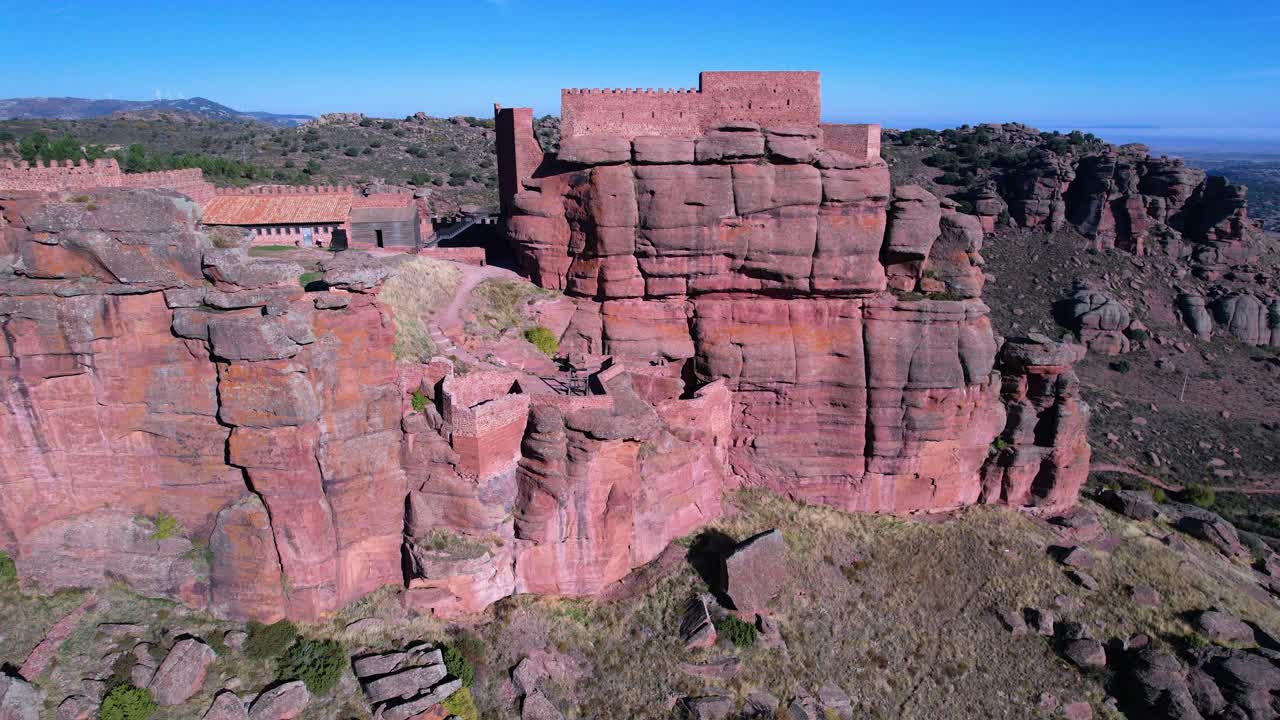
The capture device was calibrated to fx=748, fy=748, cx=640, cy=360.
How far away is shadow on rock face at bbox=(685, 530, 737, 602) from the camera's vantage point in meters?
23.5

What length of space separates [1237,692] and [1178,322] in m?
55.5

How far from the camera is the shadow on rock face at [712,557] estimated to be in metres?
23.5

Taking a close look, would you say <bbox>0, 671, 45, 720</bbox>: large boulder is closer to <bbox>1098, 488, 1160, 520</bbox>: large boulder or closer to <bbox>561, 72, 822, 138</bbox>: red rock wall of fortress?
<bbox>561, 72, 822, 138</bbox>: red rock wall of fortress

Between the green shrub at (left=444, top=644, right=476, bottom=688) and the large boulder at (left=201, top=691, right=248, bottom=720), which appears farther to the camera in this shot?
the green shrub at (left=444, top=644, right=476, bottom=688)

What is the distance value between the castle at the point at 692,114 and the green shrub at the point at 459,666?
17.5m

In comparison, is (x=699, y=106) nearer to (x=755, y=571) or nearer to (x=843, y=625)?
(x=755, y=571)

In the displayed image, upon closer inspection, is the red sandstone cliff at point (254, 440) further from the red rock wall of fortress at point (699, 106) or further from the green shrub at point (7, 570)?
the red rock wall of fortress at point (699, 106)

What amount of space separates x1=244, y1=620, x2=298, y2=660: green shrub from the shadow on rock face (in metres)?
11.9

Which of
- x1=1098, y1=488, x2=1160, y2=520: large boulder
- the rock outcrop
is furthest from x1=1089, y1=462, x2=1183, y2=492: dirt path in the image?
the rock outcrop

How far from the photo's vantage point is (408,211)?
31.8 m

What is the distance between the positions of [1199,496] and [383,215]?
46156 millimetres

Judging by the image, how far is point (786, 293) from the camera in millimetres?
28031

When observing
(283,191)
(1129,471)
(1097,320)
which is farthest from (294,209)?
(1097,320)

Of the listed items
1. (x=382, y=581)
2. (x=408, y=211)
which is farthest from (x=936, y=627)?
(x=408, y=211)
